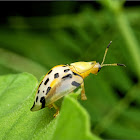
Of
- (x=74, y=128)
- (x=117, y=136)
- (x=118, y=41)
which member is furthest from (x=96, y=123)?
(x=74, y=128)

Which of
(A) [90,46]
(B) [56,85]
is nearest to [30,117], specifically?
(B) [56,85]

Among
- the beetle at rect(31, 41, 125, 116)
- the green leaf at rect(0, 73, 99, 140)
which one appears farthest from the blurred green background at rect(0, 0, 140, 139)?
the green leaf at rect(0, 73, 99, 140)

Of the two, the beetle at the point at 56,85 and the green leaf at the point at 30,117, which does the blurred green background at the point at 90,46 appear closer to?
the beetle at the point at 56,85

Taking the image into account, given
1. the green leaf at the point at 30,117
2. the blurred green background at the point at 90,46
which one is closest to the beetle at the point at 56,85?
the green leaf at the point at 30,117

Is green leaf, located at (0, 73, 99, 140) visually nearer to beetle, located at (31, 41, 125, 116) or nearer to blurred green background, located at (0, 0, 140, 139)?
beetle, located at (31, 41, 125, 116)

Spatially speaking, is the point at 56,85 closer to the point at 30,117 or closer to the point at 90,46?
the point at 30,117

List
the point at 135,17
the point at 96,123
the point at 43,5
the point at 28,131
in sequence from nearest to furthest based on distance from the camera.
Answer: the point at 28,131 < the point at 96,123 < the point at 135,17 < the point at 43,5

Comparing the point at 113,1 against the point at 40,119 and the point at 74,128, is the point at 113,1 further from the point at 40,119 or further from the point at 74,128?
the point at 74,128
